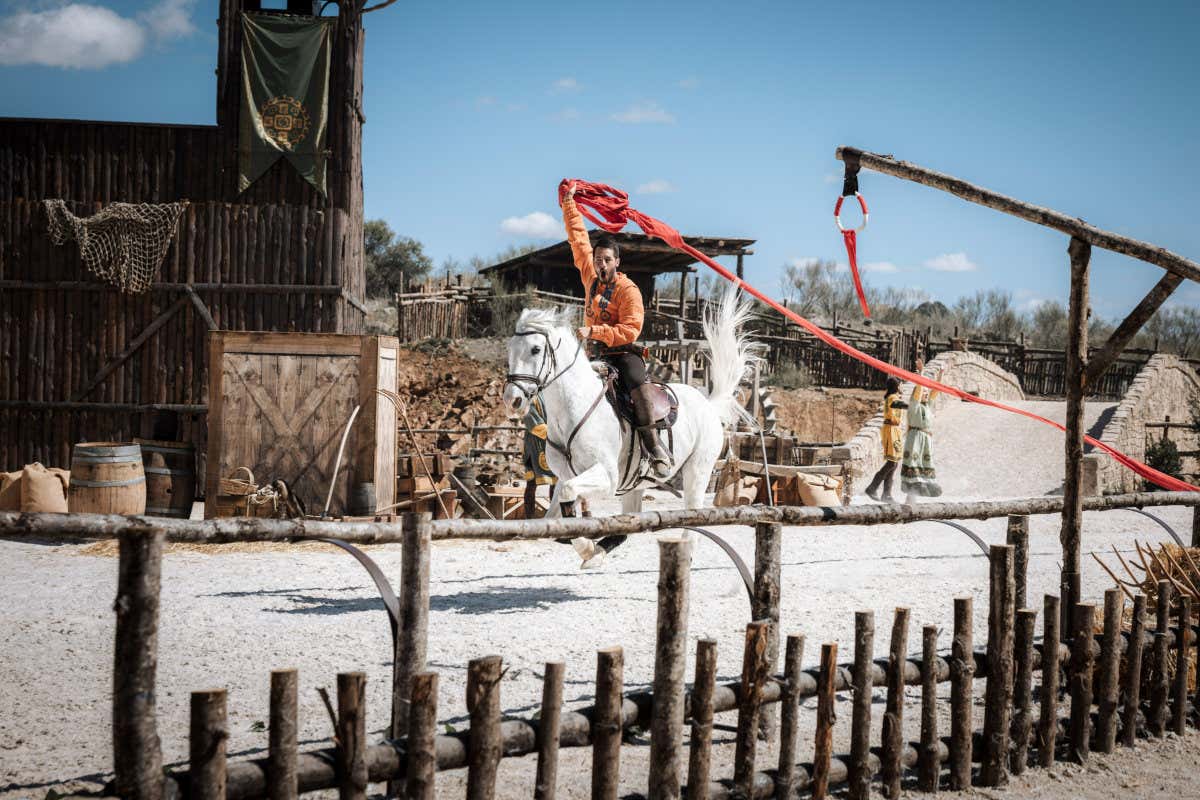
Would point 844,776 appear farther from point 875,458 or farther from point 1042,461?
point 1042,461

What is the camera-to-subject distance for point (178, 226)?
12711mm

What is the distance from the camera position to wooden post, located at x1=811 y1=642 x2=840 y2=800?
3.63m

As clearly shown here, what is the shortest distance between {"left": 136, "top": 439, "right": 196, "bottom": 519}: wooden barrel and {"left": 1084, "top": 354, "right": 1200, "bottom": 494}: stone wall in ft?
49.8

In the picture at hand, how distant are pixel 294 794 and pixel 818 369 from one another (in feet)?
97.7

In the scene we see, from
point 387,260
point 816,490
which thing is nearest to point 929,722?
point 816,490

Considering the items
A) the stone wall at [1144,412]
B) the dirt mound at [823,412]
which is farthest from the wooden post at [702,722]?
the dirt mound at [823,412]

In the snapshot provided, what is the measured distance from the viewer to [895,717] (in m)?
3.79

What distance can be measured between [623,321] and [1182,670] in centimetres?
424

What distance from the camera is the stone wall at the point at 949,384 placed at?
690 inches

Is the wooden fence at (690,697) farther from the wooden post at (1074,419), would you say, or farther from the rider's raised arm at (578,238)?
the rider's raised arm at (578,238)

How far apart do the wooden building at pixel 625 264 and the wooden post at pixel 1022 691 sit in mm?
19549

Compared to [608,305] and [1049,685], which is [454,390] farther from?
[1049,685]

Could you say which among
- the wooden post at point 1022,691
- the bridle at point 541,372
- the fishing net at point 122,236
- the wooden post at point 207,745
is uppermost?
the fishing net at point 122,236

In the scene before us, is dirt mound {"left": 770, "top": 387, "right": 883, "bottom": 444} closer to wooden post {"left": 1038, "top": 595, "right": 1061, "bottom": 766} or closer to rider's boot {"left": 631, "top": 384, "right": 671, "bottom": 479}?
rider's boot {"left": 631, "top": 384, "right": 671, "bottom": 479}
